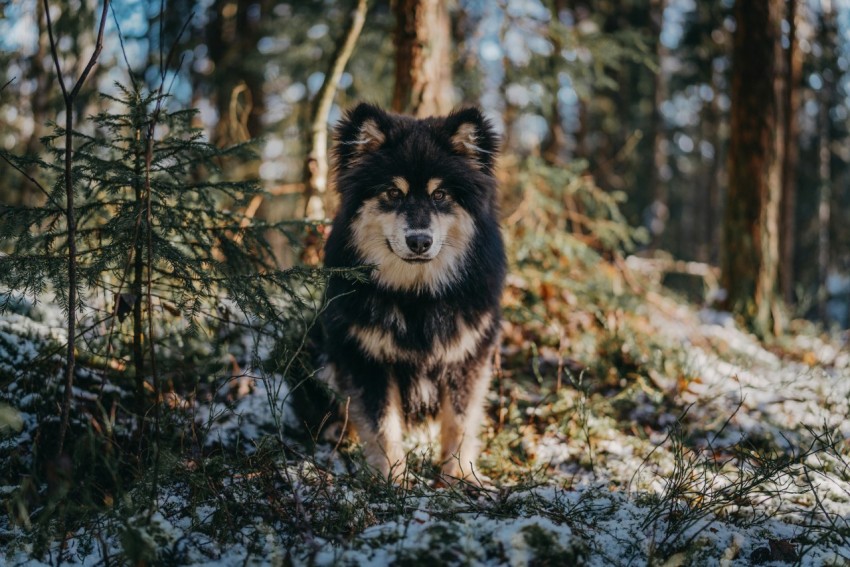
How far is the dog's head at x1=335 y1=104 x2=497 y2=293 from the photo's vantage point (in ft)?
11.6

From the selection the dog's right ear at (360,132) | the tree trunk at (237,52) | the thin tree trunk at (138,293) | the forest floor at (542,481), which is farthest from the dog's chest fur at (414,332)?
the tree trunk at (237,52)

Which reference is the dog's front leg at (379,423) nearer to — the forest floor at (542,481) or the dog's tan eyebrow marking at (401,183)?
the forest floor at (542,481)

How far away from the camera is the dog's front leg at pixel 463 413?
3.79 meters

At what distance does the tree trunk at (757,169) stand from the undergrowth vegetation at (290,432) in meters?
2.08

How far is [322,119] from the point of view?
5.55m

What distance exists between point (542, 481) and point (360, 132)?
2.58m

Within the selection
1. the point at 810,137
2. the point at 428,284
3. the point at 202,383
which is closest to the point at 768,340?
the point at 428,284

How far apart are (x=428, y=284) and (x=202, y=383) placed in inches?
88.9

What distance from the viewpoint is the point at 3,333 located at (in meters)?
3.65

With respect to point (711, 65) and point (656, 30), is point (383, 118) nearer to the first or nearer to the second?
point (656, 30)

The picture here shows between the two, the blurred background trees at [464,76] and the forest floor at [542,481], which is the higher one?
the blurred background trees at [464,76]

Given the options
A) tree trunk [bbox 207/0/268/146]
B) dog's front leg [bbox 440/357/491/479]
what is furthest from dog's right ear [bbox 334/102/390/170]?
tree trunk [bbox 207/0/268/146]

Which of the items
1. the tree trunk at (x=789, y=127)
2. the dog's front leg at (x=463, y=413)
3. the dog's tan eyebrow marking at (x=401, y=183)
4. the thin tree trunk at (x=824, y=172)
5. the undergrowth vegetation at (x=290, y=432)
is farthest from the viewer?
the thin tree trunk at (x=824, y=172)

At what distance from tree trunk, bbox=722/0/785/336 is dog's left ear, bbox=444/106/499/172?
5698 mm
